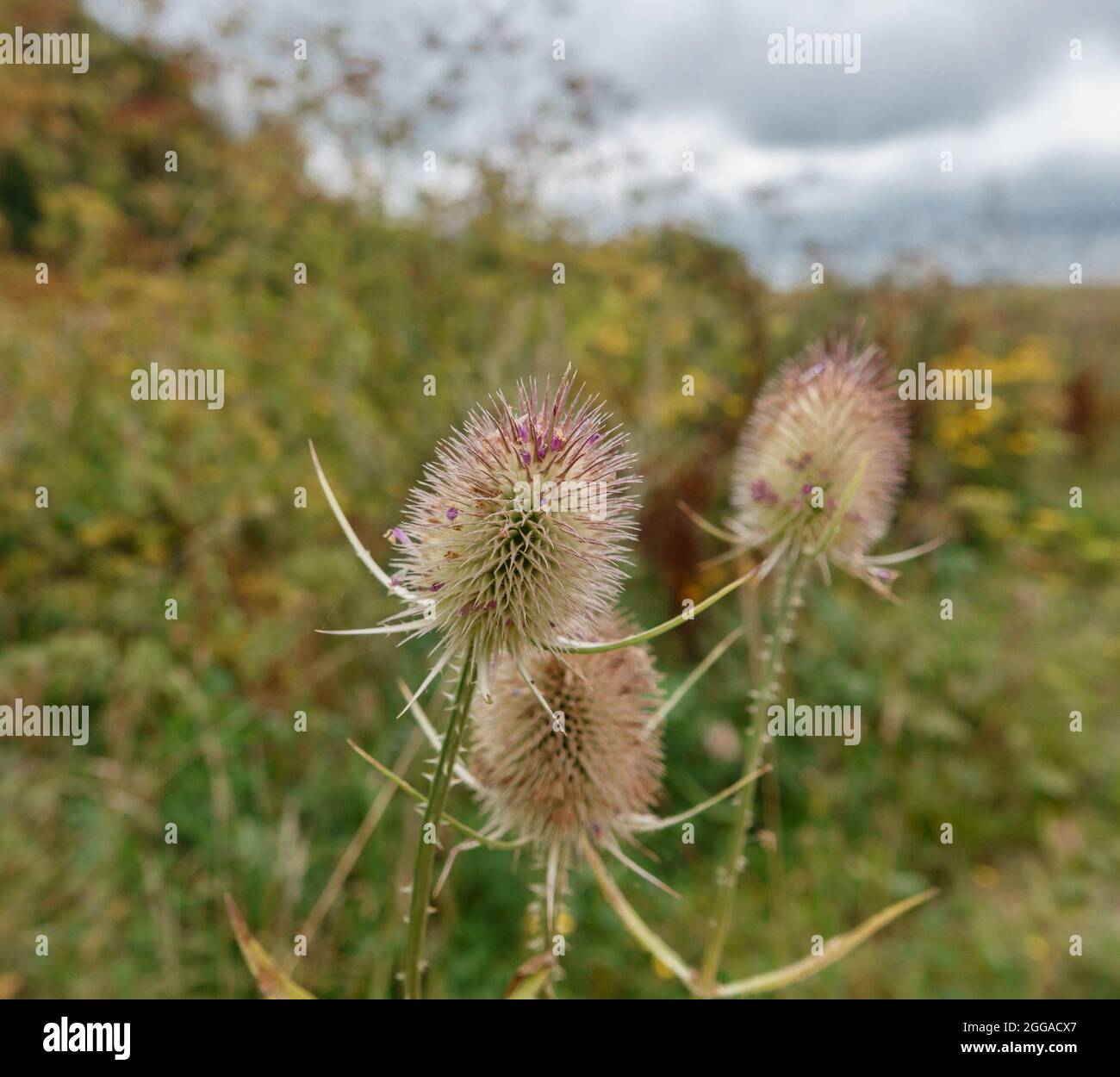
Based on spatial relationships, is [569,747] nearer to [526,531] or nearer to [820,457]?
[526,531]

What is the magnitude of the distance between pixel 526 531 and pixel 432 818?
0.54 m

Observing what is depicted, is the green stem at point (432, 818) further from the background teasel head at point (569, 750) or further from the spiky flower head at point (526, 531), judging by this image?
the background teasel head at point (569, 750)

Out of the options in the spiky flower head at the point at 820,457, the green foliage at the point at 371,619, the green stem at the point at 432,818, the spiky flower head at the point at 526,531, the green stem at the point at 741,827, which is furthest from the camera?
the green foliage at the point at 371,619

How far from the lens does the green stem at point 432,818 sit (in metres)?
1.37

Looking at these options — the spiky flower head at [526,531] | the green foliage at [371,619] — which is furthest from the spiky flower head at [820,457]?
the green foliage at [371,619]

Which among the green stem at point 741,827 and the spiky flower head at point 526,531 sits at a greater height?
the spiky flower head at point 526,531

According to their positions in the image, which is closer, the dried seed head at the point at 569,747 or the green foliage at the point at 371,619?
the dried seed head at the point at 569,747

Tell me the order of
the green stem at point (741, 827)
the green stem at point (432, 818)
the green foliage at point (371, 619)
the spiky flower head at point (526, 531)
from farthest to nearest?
the green foliage at point (371, 619) < the green stem at point (741, 827) < the spiky flower head at point (526, 531) < the green stem at point (432, 818)

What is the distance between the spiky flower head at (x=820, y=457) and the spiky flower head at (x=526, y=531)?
2.16 feet

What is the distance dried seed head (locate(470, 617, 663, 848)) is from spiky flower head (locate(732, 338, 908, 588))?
0.50 m

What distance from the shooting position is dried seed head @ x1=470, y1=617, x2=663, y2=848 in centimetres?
189

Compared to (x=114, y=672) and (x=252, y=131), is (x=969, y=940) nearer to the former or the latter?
(x=114, y=672)

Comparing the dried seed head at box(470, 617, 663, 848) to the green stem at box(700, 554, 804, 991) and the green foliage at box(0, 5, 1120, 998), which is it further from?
the green foliage at box(0, 5, 1120, 998)
